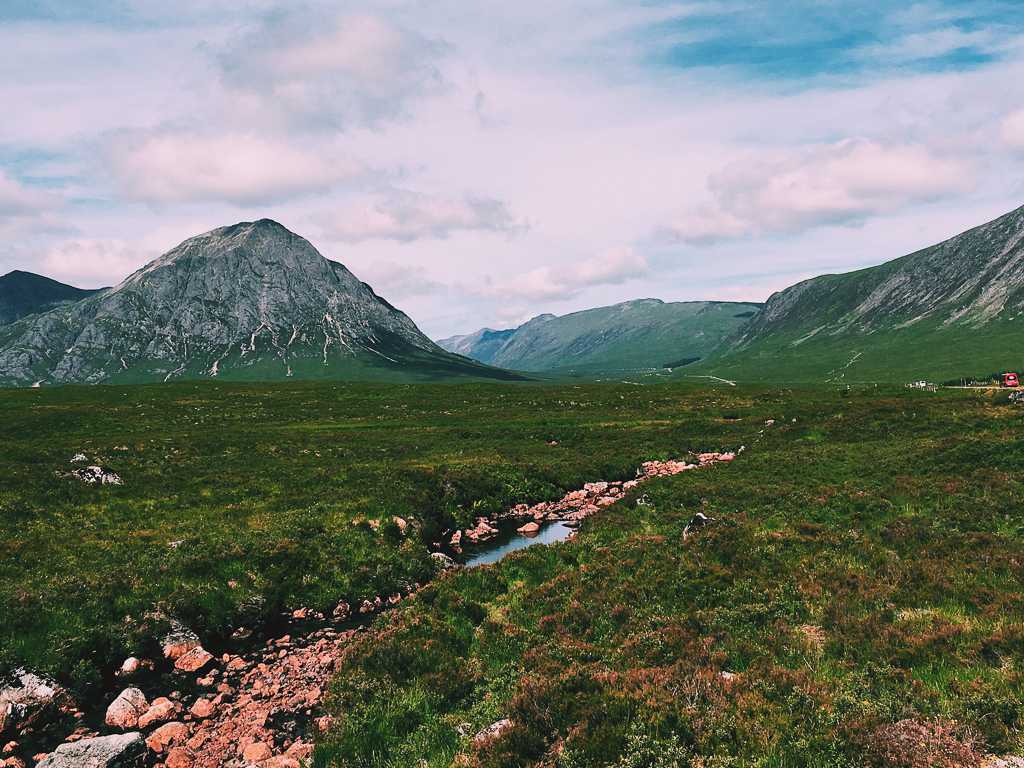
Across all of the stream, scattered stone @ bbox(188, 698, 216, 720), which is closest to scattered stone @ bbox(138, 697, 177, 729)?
scattered stone @ bbox(188, 698, 216, 720)

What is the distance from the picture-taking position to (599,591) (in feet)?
56.7

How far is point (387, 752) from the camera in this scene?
10.8 meters

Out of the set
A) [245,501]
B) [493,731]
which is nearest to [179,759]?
[493,731]

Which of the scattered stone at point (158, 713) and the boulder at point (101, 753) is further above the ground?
the boulder at point (101, 753)

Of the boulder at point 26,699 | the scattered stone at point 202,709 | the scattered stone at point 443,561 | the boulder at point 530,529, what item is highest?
the boulder at point 26,699

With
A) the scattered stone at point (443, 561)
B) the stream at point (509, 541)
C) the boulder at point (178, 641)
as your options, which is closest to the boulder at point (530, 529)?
the stream at point (509, 541)

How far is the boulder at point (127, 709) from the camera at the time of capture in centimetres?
1253

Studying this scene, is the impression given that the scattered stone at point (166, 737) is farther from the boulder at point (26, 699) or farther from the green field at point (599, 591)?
the green field at point (599, 591)

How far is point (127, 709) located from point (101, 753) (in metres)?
2.15

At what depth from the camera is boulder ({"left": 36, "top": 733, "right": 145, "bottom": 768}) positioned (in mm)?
10594

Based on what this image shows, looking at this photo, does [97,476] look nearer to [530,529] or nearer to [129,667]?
[129,667]

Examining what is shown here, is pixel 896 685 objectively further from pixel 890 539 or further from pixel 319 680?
pixel 319 680

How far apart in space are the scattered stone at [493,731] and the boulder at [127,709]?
8507 millimetres

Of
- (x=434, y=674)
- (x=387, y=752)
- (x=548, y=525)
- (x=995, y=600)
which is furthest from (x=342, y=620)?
(x=995, y=600)
